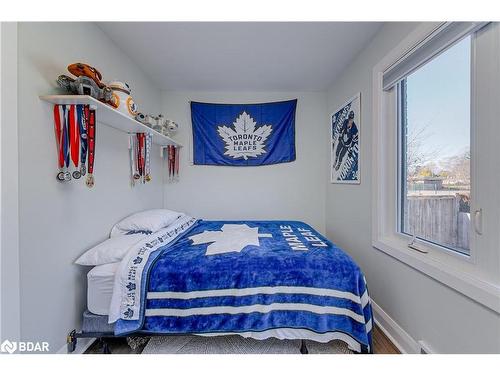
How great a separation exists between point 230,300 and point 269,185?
72.3 inches

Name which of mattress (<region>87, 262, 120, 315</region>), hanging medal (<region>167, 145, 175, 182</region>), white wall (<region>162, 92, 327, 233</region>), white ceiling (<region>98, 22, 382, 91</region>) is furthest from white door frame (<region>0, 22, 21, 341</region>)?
white wall (<region>162, 92, 327, 233</region>)

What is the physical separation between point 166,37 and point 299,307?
2391 millimetres

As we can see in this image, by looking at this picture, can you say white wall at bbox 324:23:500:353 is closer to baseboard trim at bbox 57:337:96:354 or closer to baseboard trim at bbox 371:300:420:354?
baseboard trim at bbox 371:300:420:354

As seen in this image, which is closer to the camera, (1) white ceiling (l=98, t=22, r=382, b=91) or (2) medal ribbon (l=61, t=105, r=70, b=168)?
(2) medal ribbon (l=61, t=105, r=70, b=168)

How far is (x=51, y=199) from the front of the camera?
4.05ft

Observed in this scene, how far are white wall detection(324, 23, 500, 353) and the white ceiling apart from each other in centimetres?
23

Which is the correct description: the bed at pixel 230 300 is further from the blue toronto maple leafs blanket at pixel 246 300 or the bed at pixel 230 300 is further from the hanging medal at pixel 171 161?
the hanging medal at pixel 171 161

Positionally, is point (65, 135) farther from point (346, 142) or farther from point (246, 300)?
point (346, 142)

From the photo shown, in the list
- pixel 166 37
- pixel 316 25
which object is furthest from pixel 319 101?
pixel 166 37

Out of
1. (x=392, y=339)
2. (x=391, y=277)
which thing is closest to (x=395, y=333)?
(x=392, y=339)

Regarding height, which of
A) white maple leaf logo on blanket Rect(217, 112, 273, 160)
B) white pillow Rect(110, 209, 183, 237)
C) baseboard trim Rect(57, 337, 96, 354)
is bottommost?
baseboard trim Rect(57, 337, 96, 354)

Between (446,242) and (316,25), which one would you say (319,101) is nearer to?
(316,25)

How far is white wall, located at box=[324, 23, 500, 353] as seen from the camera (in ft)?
3.40

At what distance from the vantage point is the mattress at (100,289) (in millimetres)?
1339
